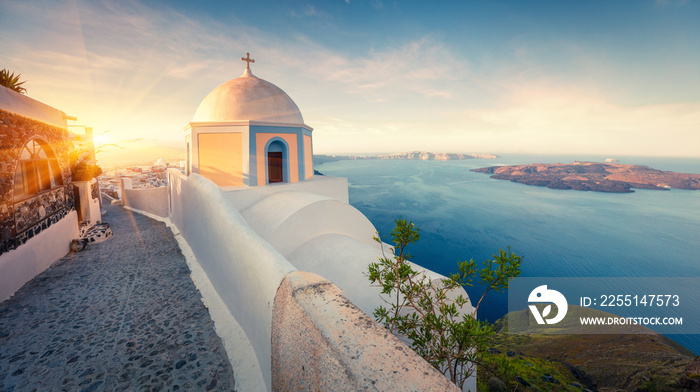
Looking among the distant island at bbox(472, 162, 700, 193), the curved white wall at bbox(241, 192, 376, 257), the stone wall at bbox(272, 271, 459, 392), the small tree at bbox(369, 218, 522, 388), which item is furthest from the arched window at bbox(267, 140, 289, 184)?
the distant island at bbox(472, 162, 700, 193)

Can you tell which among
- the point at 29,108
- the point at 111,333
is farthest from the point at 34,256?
the point at 111,333

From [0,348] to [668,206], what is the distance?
306ft

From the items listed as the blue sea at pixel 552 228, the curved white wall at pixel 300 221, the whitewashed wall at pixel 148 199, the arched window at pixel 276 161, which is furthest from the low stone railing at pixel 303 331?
the blue sea at pixel 552 228

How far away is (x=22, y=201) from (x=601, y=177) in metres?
109

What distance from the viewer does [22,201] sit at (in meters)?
4.68

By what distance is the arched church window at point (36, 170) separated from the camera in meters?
4.90

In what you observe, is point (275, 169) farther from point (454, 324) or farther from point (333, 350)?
point (333, 350)

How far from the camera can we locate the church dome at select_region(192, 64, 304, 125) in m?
8.40

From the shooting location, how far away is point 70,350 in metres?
2.98

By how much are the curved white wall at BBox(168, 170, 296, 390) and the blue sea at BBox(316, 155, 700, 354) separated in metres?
21.9

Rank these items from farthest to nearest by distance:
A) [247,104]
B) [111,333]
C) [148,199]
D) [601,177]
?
[601,177]
[148,199]
[247,104]
[111,333]

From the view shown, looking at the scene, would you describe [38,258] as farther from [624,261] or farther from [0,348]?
[624,261]

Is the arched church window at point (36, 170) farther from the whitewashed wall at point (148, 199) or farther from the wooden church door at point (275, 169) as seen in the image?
the wooden church door at point (275, 169)

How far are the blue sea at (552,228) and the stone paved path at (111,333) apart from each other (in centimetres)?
2271
